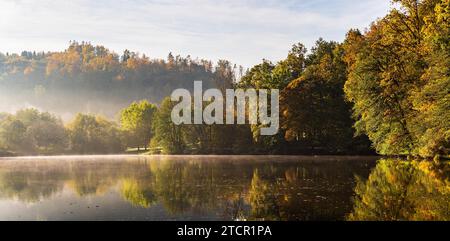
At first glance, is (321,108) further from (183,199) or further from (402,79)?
(183,199)

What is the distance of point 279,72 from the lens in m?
81.4

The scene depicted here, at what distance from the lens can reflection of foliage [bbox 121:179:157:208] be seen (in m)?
22.0

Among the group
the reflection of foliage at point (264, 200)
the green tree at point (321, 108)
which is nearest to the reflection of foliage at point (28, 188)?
the reflection of foliage at point (264, 200)

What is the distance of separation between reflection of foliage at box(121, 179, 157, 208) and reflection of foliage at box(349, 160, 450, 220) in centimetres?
959

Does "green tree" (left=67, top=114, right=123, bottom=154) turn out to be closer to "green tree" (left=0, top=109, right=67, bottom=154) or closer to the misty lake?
"green tree" (left=0, top=109, right=67, bottom=154)

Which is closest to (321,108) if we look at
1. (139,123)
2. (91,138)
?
(139,123)

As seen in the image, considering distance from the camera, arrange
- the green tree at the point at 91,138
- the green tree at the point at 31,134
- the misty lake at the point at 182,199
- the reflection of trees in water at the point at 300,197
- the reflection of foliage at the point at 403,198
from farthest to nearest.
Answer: the green tree at the point at 91,138 → the green tree at the point at 31,134 → the misty lake at the point at 182,199 → the reflection of trees in water at the point at 300,197 → the reflection of foliage at the point at 403,198

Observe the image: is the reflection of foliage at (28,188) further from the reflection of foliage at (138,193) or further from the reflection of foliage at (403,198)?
the reflection of foliage at (403,198)

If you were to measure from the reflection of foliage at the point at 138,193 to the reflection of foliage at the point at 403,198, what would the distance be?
959 cm

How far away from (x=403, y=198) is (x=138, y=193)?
1355 cm

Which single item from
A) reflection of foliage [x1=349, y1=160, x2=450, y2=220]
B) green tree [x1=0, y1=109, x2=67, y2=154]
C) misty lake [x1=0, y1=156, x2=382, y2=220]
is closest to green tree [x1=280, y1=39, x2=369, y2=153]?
misty lake [x1=0, y1=156, x2=382, y2=220]

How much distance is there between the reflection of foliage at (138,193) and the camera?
72.2ft
